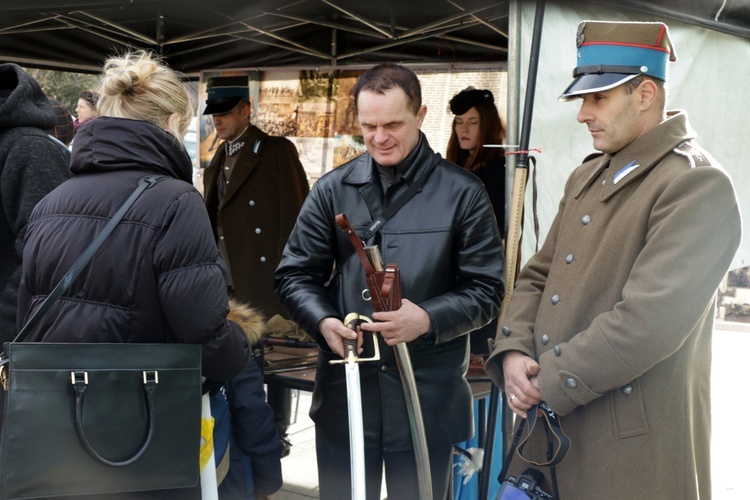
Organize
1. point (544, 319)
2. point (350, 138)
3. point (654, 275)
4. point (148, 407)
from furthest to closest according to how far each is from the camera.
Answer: point (350, 138)
point (544, 319)
point (148, 407)
point (654, 275)

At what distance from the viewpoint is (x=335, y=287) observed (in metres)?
2.67

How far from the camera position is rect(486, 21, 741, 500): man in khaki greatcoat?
1.90 m

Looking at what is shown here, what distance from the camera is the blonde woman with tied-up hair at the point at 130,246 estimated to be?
206 cm

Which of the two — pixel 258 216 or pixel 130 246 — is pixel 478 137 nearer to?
pixel 258 216

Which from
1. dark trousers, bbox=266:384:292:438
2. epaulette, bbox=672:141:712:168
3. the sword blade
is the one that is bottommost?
dark trousers, bbox=266:384:292:438

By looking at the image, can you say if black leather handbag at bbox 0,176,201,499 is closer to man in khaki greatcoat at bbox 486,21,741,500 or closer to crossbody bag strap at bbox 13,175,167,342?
crossbody bag strap at bbox 13,175,167,342

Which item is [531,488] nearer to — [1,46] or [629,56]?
[629,56]

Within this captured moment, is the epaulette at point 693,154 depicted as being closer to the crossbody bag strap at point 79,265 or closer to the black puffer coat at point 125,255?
the black puffer coat at point 125,255

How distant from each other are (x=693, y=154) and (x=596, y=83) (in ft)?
1.06

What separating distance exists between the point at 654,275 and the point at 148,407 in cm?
133

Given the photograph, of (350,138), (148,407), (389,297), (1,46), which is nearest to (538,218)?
(389,297)

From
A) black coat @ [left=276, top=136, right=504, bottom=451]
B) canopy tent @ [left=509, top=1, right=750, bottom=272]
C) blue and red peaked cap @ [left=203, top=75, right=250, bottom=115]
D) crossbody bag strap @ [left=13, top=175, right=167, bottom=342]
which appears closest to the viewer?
crossbody bag strap @ [left=13, top=175, right=167, bottom=342]

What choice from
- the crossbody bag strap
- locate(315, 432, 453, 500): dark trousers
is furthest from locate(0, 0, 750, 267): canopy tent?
the crossbody bag strap

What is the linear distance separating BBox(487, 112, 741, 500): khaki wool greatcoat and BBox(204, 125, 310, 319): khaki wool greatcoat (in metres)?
3.13
